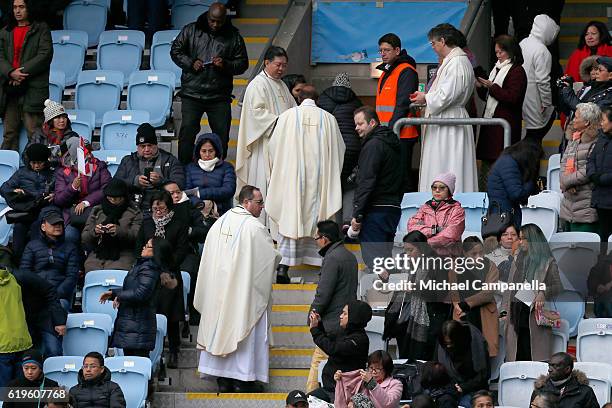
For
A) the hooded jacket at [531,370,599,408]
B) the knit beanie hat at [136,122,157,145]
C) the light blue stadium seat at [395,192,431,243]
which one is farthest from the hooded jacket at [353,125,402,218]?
the hooded jacket at [531,370,599,408]

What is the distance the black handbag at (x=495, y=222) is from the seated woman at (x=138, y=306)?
2623 mm

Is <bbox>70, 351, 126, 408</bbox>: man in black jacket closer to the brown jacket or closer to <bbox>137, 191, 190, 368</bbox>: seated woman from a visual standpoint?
<bbox>137, 191, 190, 368</bbox>: seated woman

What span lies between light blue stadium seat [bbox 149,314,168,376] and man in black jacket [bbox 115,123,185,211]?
4.73 feet

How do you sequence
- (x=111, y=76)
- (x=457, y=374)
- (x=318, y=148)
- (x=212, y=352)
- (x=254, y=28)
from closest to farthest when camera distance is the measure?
(x=457, y=374), (x=212, y=352), (x=318, y=148), (x=111, y=76), (x=254, y=28)

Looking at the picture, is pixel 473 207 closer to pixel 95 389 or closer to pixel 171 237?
pixel 171 237

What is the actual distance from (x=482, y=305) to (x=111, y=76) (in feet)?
19.8

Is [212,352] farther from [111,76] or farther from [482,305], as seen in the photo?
[111,76]

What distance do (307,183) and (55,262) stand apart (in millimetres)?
2297

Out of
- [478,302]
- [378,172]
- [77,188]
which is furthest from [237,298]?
[77,188]

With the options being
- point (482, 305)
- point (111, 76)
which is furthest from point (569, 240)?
point (111, 76)

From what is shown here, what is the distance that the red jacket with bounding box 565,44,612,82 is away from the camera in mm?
18641

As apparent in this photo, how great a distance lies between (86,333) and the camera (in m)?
16.4

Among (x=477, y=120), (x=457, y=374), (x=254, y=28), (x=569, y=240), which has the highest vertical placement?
(x=254, y=28)

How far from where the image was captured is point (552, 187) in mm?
17578
